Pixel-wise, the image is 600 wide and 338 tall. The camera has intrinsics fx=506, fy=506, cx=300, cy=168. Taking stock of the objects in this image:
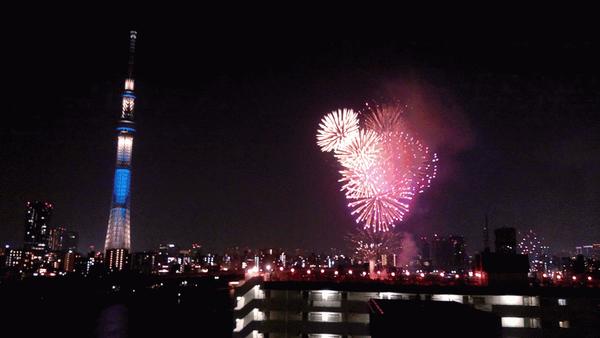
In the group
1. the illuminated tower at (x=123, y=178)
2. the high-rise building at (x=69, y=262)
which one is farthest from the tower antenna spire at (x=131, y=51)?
the high-rise building at (x=69, y=262)

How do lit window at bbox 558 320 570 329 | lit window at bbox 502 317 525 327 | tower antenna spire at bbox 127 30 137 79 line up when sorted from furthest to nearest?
tower antenna spire at bbox 127 30 137 79 < lit window at bbox 502 317 525 327 < lit window at bbox 558 320 570 329

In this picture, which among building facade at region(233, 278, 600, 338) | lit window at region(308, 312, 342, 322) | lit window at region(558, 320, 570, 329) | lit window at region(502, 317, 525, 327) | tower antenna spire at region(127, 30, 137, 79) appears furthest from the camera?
tower antenna spire at region(127, 30, 137, 79)

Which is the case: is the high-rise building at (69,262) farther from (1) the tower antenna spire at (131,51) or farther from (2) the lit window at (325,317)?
(2) the lit window at (325,317)

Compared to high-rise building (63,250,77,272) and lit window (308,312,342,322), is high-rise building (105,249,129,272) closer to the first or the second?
high-rise building (63,250,77,272)

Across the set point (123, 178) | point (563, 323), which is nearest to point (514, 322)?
point (563, 323)

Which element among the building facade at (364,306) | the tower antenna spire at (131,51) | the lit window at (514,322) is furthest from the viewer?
the tower antenna spire at (131,51)

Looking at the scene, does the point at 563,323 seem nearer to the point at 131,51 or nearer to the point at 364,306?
the point at 364,306

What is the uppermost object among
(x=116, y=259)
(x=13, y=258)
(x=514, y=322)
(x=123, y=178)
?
(x=123, y=178)

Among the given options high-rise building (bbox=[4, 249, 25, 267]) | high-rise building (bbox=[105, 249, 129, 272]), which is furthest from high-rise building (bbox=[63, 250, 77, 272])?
high-rise building (bbox=[105, 249, 129, 272])

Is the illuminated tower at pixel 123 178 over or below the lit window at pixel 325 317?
over
